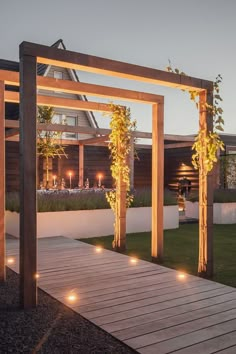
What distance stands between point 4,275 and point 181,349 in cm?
292

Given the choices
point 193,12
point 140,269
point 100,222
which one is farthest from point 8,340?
point 193,12

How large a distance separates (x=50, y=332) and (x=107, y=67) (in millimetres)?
2933

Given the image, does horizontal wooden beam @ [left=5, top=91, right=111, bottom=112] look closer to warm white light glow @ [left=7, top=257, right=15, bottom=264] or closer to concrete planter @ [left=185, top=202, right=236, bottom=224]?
warm white light glow @ [left=7, top=257, right=15, bottom=264]

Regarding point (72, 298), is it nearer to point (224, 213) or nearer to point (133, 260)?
point (133, 260)

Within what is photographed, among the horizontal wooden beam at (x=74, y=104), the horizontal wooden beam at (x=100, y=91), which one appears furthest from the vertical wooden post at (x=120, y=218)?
the horizontal wooden beam at (x=100, y=91)

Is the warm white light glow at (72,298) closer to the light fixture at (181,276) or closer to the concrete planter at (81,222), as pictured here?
the light fixture at (181,276)

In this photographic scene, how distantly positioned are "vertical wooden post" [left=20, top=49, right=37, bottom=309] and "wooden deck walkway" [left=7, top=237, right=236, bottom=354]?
49 centimetres

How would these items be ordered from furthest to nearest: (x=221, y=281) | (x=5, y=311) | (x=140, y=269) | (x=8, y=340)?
(x=140, y=269), (x=221, y=281), (x=5, y=311), (x=8, y=340)

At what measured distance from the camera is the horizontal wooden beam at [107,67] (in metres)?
3.70

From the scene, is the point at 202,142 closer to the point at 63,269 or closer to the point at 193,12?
the point at 63,269

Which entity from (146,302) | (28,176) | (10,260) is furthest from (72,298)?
(10,260)

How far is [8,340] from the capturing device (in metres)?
2.89

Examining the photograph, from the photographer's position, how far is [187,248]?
6.98 metres

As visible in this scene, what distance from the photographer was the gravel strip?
2.74 m
